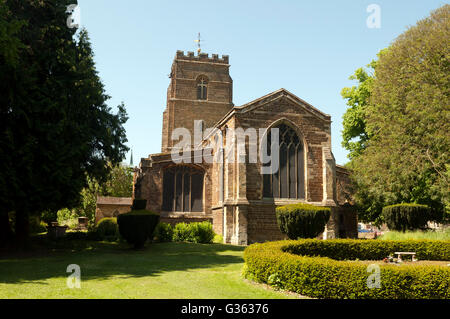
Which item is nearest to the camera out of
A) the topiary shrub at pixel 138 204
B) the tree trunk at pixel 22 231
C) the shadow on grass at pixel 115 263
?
the shadow on grass at pixel 115 263

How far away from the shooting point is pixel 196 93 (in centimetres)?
4216

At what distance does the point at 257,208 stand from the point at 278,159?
11.4 feet

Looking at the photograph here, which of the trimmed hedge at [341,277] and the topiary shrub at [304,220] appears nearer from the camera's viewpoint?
the trimmed hedge at [341,277]

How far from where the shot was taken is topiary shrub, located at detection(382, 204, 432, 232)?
19969mm

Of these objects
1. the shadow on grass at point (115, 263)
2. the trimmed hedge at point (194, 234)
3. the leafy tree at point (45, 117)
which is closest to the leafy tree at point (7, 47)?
the leafy tree at point (45, 117)

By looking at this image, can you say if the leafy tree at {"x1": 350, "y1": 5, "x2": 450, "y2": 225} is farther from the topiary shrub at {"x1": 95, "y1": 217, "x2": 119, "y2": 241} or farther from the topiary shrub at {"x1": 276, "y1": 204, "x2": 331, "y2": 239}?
the topiary shrub at {"x1": 95, "y1": 217, "x2": 119, "y2": 241}

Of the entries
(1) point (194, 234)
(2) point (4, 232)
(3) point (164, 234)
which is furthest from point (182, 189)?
(2) point (4, 232)

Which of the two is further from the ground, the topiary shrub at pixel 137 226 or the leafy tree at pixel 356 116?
the leafy tree at pixel 356 116

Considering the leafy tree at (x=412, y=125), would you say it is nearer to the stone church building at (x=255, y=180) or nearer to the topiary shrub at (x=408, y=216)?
the topiary shrub at (x=408, y=216)

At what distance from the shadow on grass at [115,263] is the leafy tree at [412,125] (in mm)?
11851

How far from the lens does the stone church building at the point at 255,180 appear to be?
21.6m

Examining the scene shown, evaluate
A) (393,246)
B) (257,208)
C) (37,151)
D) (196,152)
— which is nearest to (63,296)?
(37,151)

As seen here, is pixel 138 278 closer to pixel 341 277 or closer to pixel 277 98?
pixel 341 277

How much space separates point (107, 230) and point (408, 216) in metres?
19.5
